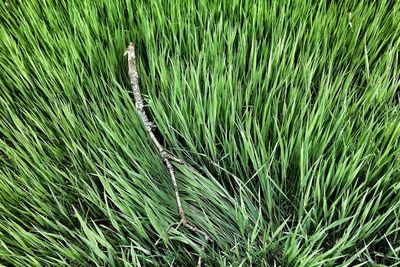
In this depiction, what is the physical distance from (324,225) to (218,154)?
20cm

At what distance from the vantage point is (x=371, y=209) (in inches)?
24.7

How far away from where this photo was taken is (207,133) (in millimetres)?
690

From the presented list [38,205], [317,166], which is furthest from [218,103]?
[38,205]

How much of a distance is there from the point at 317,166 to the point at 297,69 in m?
0.18

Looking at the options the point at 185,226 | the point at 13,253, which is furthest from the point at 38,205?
the point at 185,226

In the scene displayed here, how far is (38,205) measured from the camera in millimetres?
681

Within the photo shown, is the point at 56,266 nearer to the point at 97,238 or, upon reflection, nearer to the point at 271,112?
the point at 97,238

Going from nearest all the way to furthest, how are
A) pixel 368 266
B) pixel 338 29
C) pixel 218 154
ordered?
pixel 368 266, pixel 218 154, pixel 338 29

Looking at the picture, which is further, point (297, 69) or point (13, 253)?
point (297, 69)

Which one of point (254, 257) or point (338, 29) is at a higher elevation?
A: point (338, 29)

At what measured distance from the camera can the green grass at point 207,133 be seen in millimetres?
616

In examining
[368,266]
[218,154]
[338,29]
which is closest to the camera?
[368,266]

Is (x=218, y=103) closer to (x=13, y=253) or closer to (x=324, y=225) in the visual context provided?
(x=324, y=225)

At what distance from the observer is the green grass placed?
62 centimetres
